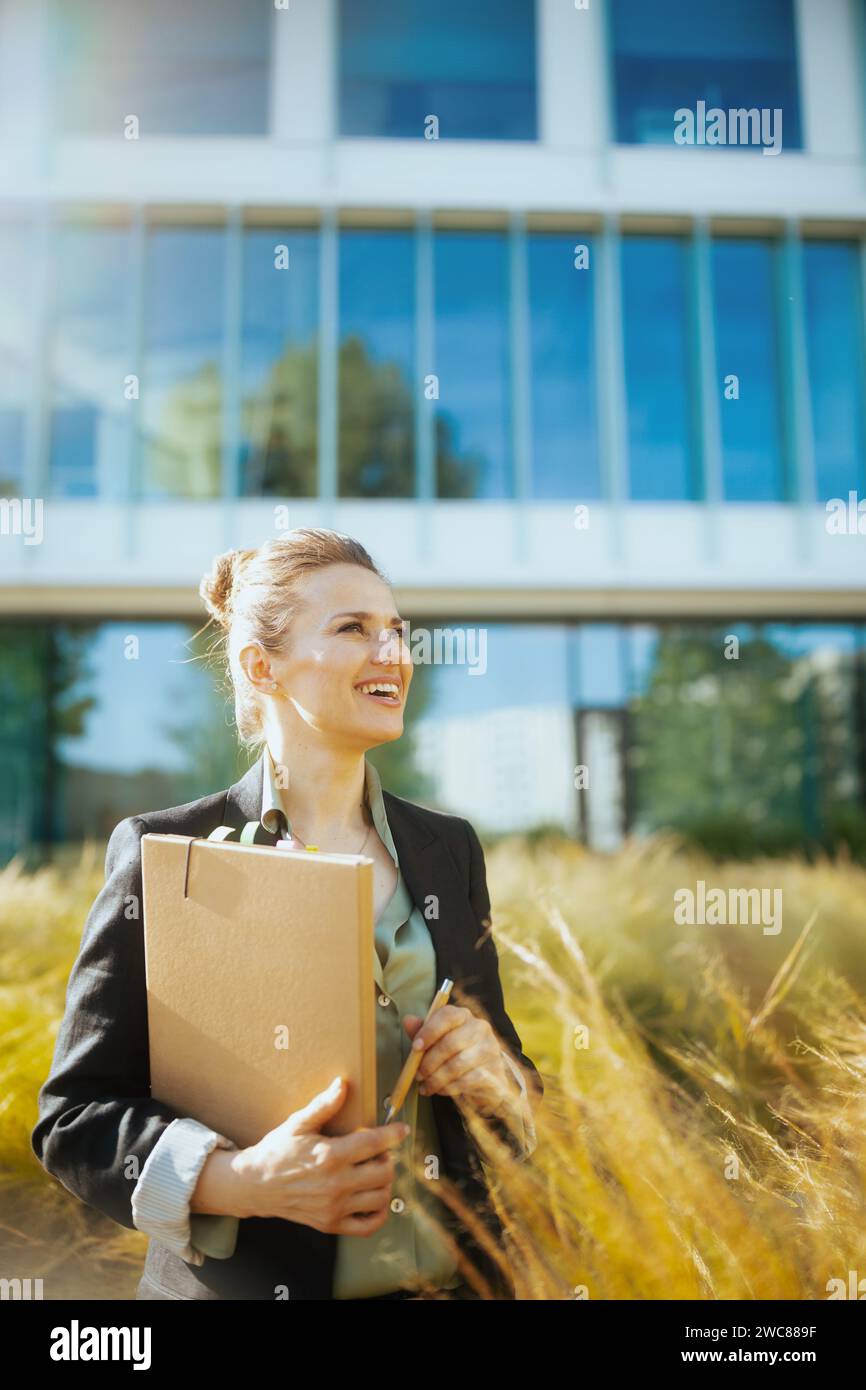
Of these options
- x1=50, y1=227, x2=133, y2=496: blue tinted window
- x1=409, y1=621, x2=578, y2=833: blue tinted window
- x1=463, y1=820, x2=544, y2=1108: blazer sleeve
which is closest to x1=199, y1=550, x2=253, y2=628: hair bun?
x1=463, y1=820, x2=544, y2=1108: blazer sleeve

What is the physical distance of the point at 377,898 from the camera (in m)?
1.37

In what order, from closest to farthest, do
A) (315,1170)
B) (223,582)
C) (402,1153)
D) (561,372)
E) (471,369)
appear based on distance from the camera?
(315,1170) → (402,1153) → (223,582) → (471,369) → (561,372)

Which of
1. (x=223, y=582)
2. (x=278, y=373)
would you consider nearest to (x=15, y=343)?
(x=278, y=373)

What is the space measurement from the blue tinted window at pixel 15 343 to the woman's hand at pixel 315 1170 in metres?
4.25

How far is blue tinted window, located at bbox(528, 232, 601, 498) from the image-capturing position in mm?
4637

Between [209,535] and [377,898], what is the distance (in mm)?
3570

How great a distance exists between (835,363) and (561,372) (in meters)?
A: 1.43

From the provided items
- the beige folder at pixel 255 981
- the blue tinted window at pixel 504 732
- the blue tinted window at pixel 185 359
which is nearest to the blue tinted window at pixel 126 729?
the blue tinted window at pixel 185 359

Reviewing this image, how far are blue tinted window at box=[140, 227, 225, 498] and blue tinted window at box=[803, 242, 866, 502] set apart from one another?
293 centimetres

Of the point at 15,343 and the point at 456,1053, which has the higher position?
the point at 15,343

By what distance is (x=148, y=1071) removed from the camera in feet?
4.12

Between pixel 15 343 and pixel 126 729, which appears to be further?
pixel 126 729

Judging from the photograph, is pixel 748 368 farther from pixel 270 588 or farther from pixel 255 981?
pixel 255 981

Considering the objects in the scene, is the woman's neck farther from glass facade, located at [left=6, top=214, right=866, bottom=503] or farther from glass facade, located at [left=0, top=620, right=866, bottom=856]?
glass facade, located at [left=6, top=214, right=866, bottom=503]
